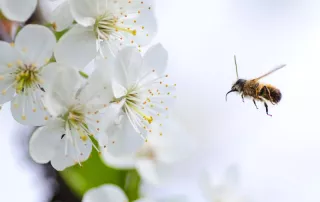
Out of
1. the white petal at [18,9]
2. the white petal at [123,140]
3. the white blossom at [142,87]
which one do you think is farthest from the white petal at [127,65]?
the white petal at [18,9]

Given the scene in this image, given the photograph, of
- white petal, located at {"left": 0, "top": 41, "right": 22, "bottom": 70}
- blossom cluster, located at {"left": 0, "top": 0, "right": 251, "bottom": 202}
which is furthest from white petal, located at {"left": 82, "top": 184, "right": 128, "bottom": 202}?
white petal, located at {"left": 0, "top": 41, "right": 22, "bottom": 70}

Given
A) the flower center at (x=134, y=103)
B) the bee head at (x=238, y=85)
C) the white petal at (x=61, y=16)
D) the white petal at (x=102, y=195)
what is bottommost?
the white petal at (x=102, y=195)

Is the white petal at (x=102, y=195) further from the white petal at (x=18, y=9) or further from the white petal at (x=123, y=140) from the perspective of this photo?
the white petal at (x=18, y=9)

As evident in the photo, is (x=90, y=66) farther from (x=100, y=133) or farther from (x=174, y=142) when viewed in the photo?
(x=174, y=142)

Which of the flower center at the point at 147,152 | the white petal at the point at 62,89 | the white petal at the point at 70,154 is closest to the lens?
the white petal at the point at 62,89

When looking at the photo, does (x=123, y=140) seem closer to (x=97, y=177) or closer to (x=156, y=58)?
(x=156, y=58)

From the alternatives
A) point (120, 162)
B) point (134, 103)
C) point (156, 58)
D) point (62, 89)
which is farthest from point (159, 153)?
point (62, 89)

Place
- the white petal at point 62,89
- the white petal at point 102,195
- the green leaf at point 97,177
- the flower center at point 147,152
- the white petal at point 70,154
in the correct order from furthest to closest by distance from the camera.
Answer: the flower center at point 147,152, the green leaf at point 97,177, the white petal at point 102,195, the white petal at point 70,154, the white petal at point 62,89

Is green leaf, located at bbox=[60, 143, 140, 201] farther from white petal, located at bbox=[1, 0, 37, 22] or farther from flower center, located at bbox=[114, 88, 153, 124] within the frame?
white petal, located at bbox=[1, 0, 37, 22]
